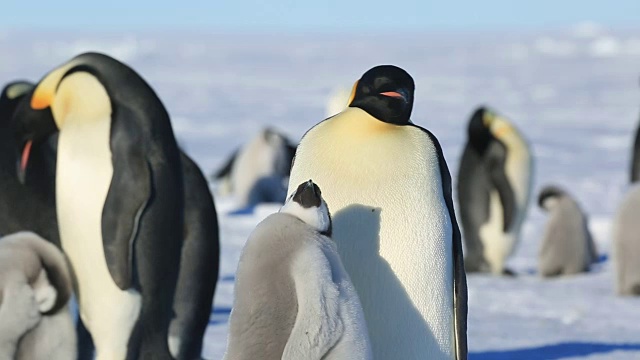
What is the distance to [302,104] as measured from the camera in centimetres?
3078

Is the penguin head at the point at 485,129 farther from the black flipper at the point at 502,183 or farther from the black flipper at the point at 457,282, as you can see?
the black flipper at the point at 457,282

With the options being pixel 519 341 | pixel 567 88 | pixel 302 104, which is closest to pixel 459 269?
pixel 519 341

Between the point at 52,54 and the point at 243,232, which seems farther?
the point at 52,54

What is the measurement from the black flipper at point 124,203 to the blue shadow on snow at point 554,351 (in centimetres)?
146

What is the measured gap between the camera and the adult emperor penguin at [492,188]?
960cm

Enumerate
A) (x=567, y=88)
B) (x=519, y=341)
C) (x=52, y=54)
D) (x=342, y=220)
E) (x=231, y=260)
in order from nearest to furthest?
(x=342, y=220) → (x=519, y=341) → (x=231, y=260) → (x=567, y=88) → (x=52, y=54)

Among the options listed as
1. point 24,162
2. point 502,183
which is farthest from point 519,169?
point 24,162

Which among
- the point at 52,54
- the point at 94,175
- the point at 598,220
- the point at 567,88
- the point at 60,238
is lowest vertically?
the point at 52,54

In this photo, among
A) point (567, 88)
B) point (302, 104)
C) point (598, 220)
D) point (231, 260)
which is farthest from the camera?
point (567, 88)

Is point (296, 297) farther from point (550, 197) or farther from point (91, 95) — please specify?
point (550, 197)

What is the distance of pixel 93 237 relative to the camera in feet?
14.3

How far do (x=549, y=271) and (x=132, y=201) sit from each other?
551cm

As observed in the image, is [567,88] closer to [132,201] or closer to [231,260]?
[231,260]

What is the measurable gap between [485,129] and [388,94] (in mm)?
6411
